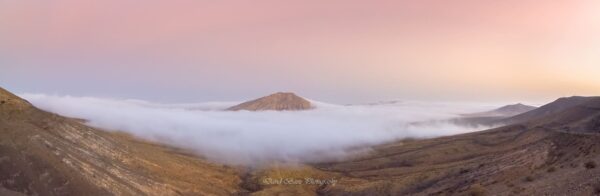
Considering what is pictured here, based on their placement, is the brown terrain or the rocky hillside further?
the rocky hillside

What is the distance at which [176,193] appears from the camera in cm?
16638

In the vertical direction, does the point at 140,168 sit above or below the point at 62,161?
below

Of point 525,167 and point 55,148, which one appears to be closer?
point 525,167

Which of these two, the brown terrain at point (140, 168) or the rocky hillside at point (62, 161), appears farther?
the rocky hillside at point (62, 161)

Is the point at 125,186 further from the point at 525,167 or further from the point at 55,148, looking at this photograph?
the point at 525,167

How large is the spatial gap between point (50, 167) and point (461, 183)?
88.1 meters

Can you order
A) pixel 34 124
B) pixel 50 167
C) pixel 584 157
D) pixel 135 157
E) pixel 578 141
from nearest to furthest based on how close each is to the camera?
1. pixel 584 157
2. pixel 578 141
3. pixel 50 167
4. pixel 34 124
5. pixel 135 157

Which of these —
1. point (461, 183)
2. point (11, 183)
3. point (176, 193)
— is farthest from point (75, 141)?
point (461, 183)

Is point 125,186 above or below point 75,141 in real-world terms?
below

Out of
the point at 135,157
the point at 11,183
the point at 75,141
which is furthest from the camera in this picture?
the point at 135,157

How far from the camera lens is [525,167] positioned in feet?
253

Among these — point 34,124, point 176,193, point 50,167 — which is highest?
point 34,124

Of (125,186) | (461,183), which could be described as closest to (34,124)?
(125,186)

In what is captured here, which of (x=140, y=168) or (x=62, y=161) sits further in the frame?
(x=140, y=168)
